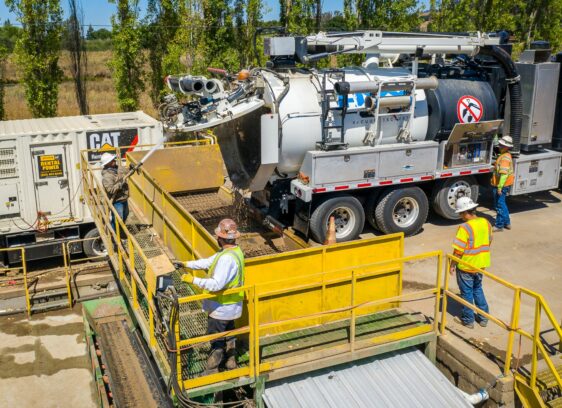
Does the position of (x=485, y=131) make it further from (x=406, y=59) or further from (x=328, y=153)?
(x=328, y=153)

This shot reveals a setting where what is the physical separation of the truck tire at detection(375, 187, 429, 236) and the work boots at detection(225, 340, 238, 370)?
5250 millimetres

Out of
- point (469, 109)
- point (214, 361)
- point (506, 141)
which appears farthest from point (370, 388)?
point (506, 141)

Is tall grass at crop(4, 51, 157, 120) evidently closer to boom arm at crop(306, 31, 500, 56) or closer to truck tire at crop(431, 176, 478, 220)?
boom arm at crop(306, 31, 500, 56)

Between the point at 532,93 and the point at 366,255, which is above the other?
the point at 532,93

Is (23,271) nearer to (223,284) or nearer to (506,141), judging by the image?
(223,284)

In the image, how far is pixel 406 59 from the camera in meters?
12.4

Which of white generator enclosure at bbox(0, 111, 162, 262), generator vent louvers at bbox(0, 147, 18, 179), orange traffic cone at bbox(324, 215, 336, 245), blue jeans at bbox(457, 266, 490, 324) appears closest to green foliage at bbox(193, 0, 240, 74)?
white generator enclosure at bbox(0, 111, 162, 262)

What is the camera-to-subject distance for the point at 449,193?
11781 millimetres

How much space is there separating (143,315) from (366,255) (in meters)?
2.85

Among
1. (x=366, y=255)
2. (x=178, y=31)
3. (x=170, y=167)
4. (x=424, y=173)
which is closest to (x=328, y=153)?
(x=424, y=173)

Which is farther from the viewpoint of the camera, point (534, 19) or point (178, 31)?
point (534, 19)

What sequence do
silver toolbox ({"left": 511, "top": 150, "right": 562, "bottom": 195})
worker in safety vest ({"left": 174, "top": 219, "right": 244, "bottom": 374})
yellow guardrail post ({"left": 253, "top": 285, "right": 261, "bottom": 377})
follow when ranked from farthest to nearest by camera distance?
1. silver toolbox ({"left": 511, "top": 150, "right": 562, "bottom": 195})
2. yellow guardrail post ({"left": 253, "top": 285, "right": 261, "bottom": 377})
3. worker in safety vest ({"left": 174, "top": 219, "right": 244, "bottom": 374})

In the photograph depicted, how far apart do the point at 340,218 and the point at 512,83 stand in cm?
440

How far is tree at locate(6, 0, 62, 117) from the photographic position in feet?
63.2
